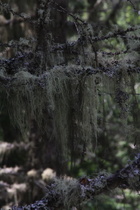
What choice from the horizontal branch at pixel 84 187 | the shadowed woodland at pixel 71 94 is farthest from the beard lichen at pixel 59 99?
the horizontal branch at pixel 84 187

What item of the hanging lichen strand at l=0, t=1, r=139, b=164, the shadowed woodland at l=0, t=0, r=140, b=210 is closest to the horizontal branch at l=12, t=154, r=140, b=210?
the shadowed woodland at l=0, t=0, r=140, b=210

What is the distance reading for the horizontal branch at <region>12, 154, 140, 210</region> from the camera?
236 centimetres

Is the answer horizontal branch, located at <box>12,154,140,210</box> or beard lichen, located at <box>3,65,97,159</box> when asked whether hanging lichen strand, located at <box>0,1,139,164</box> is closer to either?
beard lichen, located at <box>3,65,97,159</box>

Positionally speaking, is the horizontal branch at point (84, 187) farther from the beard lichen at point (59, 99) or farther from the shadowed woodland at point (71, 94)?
the beard lichen at point (59, 99)

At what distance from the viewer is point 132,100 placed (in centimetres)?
346

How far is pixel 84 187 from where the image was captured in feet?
7.97

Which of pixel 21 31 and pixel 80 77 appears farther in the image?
pixel 21 31

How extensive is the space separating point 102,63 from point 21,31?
8.92 feet

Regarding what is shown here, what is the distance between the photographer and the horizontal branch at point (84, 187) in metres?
2.36

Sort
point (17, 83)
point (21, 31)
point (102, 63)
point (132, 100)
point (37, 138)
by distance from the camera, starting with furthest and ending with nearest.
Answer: point (37, 138) < point (21, 31) < point (132, 100) < point (102, 63) < point (17, 83)

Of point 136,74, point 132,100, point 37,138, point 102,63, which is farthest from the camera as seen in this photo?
point 37,138

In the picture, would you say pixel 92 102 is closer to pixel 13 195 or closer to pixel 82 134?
pixel 82 134

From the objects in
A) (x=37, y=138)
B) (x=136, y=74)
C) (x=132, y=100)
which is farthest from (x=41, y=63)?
(x=37, y=138)

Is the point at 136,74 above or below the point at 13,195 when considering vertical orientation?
above
